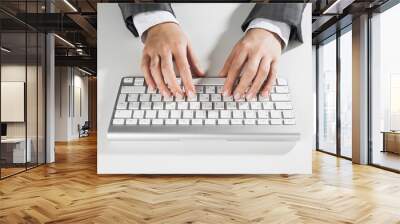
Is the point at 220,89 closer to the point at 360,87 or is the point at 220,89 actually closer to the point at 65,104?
the point at 360,87

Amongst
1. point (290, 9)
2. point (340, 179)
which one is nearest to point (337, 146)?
point (340, 179)

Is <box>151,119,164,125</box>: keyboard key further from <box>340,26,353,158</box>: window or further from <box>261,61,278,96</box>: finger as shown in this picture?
<box>340,26,353,158</box>: window

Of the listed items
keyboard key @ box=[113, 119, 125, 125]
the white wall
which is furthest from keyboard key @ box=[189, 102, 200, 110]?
the white wall

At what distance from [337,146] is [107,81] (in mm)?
5325

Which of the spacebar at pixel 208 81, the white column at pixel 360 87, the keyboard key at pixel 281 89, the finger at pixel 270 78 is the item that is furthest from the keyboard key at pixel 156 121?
the white column at pixel 360 87

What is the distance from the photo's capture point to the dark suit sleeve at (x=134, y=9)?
2.57 m

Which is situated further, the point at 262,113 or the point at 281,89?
the point at 281,89

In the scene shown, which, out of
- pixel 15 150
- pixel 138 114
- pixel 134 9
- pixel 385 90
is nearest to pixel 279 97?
pixel 138 114

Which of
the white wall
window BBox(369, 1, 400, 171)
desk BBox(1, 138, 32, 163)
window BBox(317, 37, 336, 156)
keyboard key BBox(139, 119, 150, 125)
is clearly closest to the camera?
keyboard key BBox(139, 119, 150, 125)

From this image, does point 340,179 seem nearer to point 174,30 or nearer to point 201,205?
point 201,205

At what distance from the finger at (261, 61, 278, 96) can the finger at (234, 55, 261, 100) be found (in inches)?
4.5

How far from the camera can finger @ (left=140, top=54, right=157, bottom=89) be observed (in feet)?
8.15

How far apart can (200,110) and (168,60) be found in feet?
1.25

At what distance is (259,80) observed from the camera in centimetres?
245
